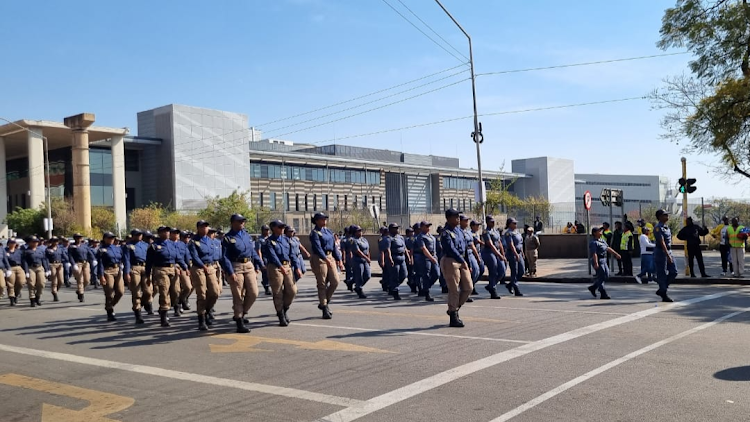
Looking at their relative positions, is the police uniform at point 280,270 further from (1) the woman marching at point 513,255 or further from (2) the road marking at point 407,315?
(1) the woman marching at point 513,255

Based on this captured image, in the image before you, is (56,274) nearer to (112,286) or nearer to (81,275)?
(81,275)

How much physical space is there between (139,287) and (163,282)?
1.16 metres

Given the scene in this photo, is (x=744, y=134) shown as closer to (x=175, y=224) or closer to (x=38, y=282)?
(x=38, y=282)

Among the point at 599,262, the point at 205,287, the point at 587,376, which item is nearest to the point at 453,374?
→ the point at 587,376

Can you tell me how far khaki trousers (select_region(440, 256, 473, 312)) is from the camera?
36.5ft

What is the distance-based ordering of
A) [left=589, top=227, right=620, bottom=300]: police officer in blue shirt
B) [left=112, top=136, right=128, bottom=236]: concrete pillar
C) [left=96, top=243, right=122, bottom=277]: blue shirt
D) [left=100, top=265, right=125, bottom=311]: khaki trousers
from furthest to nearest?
1. [left=112, top=136, right=128, bottom=236]: concrete pillar
2. [left=589, top=227, right=620, bottom=300]: police officer in blue shirt
3. [left=96, top=243, right=122, bottom=277]: blue shirt
4. [left=100, top=265, right=125, bottom=311]: khaki trousers

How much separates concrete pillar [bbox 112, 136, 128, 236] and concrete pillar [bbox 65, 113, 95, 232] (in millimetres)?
4205

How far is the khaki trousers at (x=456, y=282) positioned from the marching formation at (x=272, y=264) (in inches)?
0.7

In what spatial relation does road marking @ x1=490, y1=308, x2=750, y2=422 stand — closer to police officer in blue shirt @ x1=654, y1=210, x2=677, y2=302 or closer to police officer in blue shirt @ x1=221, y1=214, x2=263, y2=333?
police officer in blue shirt @ x1=654, y1=210, x2=677, y2=302

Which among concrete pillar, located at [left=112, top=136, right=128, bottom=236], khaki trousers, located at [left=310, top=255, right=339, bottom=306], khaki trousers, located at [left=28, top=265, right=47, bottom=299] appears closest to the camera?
khaki trousers, located at [left=310, top=255, right=339, bottom=306]

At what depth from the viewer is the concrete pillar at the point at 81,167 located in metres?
49.9

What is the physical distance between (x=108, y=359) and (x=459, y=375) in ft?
16.5

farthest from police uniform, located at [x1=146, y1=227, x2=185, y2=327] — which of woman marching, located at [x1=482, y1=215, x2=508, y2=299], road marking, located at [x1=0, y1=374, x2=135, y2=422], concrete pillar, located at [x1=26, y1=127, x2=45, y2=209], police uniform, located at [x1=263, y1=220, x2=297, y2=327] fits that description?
concrete pillar, located at [x1=26, y1=127, x2=45, y2=209]

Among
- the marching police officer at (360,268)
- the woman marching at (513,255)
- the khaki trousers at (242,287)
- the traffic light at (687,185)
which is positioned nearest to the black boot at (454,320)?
the khaki trousers at (242,287)
